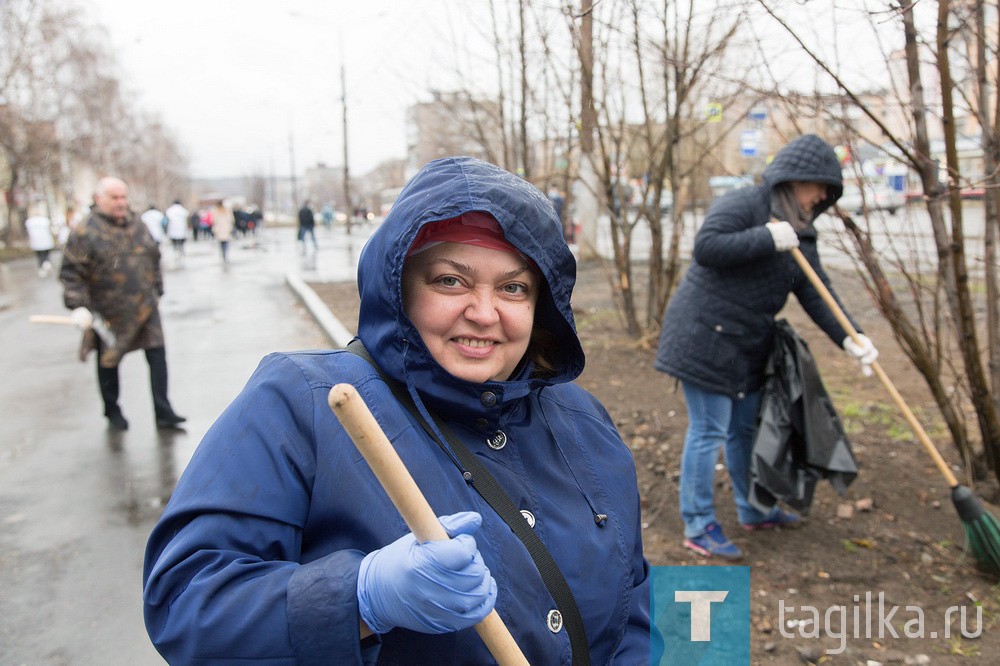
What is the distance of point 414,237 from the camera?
1.38 meters

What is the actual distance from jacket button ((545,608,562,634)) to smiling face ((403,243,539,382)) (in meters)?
0.45

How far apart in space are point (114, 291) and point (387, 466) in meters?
5.33

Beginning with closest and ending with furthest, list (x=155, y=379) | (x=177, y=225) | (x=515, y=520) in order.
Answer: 1. (x=515, y=520)
2. (x=155, y=379)
3. (x=177, y=225)

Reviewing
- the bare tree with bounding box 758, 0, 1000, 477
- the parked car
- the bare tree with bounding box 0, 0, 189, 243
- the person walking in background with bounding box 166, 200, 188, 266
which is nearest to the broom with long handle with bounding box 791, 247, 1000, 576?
the bare tree with bounding box 758, 0, 1000, 477

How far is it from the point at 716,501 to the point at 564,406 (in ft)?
9.53

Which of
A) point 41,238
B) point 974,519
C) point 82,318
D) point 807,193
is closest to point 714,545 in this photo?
point 974,519

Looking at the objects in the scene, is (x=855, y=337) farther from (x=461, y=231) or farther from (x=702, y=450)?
(x=461, y=231)

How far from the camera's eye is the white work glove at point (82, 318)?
17.7ft

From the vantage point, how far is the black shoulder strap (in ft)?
4.55

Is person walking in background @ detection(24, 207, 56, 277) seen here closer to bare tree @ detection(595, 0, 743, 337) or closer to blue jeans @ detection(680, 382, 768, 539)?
bare tree @ detection(595, 0, 743, 337)

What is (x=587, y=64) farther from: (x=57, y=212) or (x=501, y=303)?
(x=57, y=212)

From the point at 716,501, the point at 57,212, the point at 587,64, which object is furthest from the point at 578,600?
the point at 57,212

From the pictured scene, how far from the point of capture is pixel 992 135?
11.9 feet

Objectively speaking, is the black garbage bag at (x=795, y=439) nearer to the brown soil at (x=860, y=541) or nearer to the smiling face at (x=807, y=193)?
the brown soil at (x=860, y=541)
